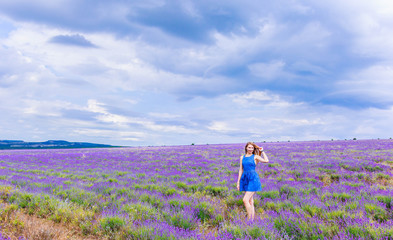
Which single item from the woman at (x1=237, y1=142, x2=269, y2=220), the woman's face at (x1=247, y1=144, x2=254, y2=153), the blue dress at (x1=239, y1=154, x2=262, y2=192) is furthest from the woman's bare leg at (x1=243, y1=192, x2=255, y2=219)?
the woman's face at (x1=247, y1=144, x2=254, y2=153)

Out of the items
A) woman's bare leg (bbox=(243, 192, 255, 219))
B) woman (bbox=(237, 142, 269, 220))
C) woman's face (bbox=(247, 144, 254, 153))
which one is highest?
woman's face (bbox=(247, 144, 254, 153))

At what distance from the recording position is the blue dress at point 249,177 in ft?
16.3

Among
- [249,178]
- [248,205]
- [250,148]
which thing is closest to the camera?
[248,205]

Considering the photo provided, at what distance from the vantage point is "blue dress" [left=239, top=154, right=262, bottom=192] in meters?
4.97

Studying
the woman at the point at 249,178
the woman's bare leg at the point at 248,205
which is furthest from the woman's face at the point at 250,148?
the woman's bare leg at the point at 248,205

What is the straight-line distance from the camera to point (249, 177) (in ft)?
16.8

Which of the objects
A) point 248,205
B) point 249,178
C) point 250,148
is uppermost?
point 250,148

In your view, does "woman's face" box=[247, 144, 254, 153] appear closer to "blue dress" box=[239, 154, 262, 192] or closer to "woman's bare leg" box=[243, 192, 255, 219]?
"blue dress" box=[239, 154, 262, 192]

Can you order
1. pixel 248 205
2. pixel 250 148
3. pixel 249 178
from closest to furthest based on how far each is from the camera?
1. pixel 248 205
2. pixel 249 178
3. pixel 250 148

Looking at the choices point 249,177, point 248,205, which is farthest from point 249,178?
point 248,205

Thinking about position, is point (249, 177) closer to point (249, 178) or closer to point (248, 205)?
point (249, 178)

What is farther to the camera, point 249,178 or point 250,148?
point 250,148

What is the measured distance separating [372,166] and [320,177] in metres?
3.55

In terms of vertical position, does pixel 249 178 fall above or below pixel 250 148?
below
